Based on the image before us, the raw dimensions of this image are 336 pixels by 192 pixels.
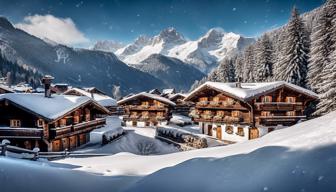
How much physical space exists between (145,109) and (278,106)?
24755mm

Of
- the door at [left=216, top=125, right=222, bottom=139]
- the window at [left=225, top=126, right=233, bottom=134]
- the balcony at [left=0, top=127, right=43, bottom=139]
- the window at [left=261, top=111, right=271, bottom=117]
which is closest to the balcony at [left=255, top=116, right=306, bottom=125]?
the window at [left=261, top=111, right=271, bottom=117]

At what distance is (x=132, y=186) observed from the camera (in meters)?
9.06

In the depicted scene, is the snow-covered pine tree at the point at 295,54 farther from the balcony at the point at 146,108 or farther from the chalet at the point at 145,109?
the balcony at the point at 146,108

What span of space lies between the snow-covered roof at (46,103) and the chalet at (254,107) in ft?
51.0

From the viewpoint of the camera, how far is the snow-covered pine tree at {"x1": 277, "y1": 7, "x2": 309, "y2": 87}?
148 ft

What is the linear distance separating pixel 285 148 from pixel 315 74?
3449 cm

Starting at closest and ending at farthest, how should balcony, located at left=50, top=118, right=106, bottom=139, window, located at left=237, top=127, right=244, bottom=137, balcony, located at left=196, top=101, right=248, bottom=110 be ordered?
balcony, located at left=50, top=118, right=106, bottom=139 → window, located at left=237, top=127, right=244, bottom=137 → balcony, located at left=196, top=101, right=248, bottom=110

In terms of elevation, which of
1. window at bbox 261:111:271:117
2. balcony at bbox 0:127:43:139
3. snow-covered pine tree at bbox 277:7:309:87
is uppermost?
snow-covered pine tree at bbox 277:7:309:87

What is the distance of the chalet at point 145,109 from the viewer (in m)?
51.6

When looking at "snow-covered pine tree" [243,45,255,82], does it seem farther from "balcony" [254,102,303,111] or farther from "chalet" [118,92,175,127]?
"balcony" [254,102,303,111]

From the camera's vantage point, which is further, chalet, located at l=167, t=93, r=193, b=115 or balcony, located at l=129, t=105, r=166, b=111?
chalet, located at l=167, t=93, r=193, b=115

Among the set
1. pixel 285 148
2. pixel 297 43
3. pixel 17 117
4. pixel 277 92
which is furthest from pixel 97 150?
pixel 297 43

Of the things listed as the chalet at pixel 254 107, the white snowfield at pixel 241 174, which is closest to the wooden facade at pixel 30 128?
the chalet at pixel 254 107

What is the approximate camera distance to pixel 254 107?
32.6 m
